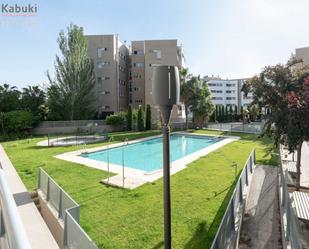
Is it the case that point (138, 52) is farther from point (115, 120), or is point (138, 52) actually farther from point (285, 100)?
point (285, 100)

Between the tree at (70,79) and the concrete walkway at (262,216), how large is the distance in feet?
91.4

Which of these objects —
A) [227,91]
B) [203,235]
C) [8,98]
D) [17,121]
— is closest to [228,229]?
[203,235]

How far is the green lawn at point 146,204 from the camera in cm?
566

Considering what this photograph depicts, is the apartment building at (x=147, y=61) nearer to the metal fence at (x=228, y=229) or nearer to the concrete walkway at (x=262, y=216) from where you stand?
the concrete walkway at (x=262, y=216)

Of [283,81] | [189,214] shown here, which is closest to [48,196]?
[189,214]

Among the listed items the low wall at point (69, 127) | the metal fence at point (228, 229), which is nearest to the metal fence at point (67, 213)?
the metal fence at point (228, 229)

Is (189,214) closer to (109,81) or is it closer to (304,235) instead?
(304,235)

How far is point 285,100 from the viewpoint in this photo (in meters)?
7.73

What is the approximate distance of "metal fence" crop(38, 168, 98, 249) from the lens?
3.82 meters

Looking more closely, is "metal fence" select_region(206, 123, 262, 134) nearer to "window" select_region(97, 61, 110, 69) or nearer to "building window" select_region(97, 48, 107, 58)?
"window" select_region(97, 61, 110, 69)

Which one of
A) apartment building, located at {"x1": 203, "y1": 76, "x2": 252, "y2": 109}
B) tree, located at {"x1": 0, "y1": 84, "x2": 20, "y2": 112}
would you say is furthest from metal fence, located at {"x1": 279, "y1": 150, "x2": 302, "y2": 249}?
apartment building, located at {"x1": 203, "y1": 76, "x2": 252, "y2": 109}

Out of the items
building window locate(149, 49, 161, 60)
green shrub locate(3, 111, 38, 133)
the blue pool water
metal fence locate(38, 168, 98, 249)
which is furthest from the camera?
building window locate(149, 49, 161, 60)

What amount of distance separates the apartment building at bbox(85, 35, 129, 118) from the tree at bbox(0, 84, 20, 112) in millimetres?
11636

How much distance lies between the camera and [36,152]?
16.7 m
